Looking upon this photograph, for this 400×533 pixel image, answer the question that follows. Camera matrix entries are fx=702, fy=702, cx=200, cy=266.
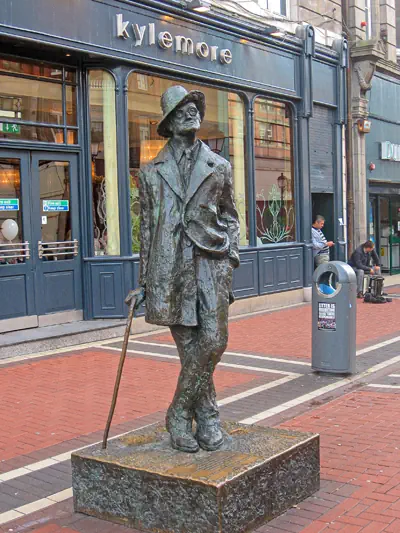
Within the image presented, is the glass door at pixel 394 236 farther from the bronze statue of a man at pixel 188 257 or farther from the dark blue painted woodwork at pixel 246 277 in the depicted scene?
the bronze statue of a man at pixel 188 257

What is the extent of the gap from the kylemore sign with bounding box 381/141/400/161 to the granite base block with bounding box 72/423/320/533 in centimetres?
1571

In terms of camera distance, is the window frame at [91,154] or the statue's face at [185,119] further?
the window frame at [91,154]

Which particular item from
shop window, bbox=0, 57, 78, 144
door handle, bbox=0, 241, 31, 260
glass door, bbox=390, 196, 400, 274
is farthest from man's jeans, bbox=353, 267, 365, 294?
door handle, bbox=0, 241, 31, 260

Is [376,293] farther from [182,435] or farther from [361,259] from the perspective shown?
[182,435]

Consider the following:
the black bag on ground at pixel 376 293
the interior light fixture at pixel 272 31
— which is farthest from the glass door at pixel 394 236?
the interior light fixture at pixel 272 31

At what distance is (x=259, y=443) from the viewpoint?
443 centimetres

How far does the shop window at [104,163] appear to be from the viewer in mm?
10977

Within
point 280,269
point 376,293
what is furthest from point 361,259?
point 280,269

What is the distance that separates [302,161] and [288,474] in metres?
11.4

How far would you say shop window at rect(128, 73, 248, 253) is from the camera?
11.5 metres

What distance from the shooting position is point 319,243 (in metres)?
15.6

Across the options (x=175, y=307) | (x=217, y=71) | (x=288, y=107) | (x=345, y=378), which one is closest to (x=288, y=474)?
(x=175, y=307)

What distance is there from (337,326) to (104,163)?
16.3 feet

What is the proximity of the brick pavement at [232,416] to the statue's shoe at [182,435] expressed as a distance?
1.94ft
